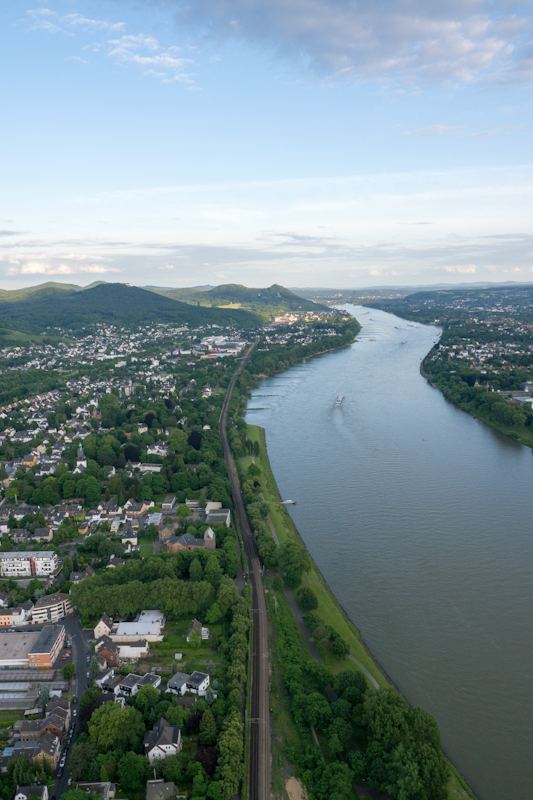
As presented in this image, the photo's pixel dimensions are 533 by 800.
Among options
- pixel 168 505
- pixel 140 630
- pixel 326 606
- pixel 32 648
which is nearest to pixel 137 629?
pixel 140 630

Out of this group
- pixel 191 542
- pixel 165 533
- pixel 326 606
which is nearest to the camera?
pixel 326 606

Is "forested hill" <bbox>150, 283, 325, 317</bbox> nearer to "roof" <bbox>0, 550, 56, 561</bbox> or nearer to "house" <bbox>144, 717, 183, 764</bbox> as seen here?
"roof" <bbox>0, 550, 56, 561</bbox>

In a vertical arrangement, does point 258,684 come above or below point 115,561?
below

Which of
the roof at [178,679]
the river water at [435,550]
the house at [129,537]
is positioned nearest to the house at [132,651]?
the roof at [178,679]

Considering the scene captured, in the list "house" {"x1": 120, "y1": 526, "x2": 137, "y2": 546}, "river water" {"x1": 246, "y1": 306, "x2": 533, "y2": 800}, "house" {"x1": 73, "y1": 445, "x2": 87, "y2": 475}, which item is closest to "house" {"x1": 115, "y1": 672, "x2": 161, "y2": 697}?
"river water" {"x1": 246, "y1": 306, "x2": 533, "y2": 800}

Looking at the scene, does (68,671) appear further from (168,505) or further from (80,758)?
(168,505)

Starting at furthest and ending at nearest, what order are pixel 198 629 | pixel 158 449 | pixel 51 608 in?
pixel 158 449, pixel 51 608, pixel 198 629

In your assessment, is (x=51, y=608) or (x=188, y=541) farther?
(x=188, y=541)
